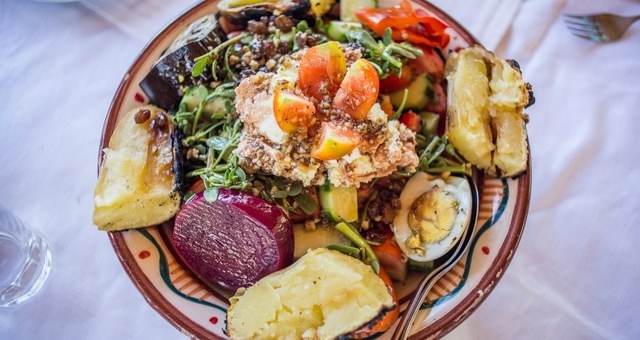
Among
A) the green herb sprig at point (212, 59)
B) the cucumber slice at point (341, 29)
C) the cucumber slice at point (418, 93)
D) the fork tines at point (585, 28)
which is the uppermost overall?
the fork tines at point (585, 28)

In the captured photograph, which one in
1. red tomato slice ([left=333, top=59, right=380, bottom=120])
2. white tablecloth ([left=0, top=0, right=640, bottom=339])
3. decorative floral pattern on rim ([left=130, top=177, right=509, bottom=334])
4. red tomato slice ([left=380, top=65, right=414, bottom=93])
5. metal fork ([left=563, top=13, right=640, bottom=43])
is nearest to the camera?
red tomato slice ([left=333, top=59, right=380, bottom=120])

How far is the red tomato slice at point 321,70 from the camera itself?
1929mm

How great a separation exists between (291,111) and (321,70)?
0.68 feet

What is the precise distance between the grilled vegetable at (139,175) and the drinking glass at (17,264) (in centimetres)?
75

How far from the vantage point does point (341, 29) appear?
2.31 metres

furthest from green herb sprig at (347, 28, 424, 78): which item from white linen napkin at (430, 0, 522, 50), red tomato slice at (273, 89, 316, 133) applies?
white linen napkin at (430, 0, 522, 50)

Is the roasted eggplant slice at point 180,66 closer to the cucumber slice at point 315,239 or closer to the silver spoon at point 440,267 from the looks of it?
the cucumber slice at point 315,239

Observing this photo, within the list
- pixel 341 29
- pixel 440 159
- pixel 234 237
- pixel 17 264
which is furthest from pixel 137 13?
pixel 440 159

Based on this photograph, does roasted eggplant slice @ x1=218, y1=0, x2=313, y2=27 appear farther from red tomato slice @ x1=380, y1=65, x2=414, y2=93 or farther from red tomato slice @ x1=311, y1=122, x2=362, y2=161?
red tomato slice @ x1=311, y1=122, x2=362, y2=161

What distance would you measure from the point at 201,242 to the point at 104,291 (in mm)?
756

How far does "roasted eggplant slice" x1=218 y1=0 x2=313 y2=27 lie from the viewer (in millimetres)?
2330

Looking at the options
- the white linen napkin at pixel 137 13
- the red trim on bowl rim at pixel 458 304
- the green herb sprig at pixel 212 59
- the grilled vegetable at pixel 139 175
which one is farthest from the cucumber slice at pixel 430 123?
the white linen napkin at pixel 137 13

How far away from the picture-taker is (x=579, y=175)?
2.63 meters

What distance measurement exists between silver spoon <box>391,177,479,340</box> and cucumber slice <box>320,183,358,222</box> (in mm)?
368
